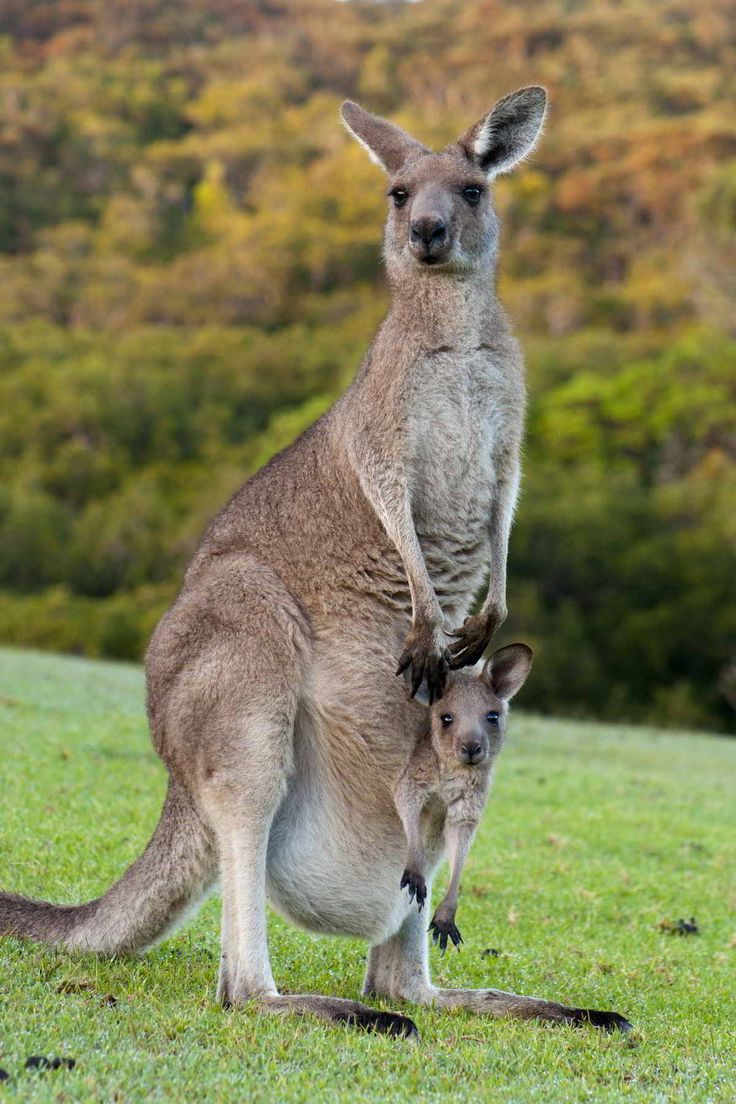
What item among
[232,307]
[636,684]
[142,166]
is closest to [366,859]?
[636,684]

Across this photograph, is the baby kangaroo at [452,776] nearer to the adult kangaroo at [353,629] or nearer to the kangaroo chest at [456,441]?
the adult kangaroo at [353,629]

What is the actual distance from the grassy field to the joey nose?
8.17 ft

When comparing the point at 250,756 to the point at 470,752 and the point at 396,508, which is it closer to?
the point at 470,752

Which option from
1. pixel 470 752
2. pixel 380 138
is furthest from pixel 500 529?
pixel 380 138

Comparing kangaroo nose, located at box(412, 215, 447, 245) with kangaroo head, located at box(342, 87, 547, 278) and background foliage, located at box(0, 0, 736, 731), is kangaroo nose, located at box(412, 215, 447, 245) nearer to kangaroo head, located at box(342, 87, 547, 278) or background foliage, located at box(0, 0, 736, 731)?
kangaroo head, located at box(342, 87, 547, 278)

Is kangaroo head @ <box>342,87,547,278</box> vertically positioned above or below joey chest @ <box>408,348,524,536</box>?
above

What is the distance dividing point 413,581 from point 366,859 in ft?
2.93

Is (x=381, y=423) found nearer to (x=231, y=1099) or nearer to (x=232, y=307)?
(x=231, y=1099)

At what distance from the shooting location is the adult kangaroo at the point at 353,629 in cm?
437

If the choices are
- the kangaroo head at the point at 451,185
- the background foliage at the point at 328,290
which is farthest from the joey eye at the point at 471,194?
the background foliage at the point at 328,290

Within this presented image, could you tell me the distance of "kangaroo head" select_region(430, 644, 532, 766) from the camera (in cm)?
437

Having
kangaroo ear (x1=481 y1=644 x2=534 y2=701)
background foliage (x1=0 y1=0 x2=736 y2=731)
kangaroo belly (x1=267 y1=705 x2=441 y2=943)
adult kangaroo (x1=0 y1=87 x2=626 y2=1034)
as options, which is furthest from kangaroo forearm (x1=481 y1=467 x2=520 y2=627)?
background foliage (x1=0 y1=0 x2=736 y2=731)

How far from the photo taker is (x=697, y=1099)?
3.68m

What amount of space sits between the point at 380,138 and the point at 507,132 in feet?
1.55
